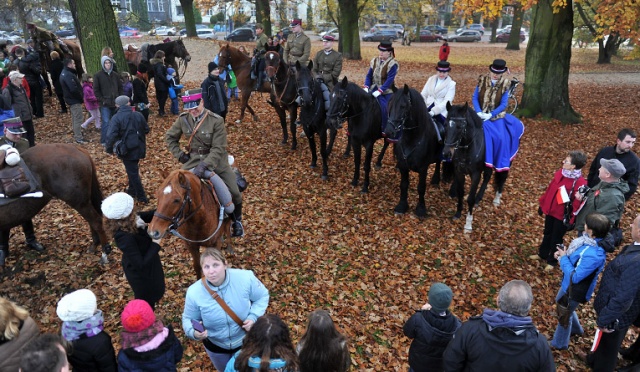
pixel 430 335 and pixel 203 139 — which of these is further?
pixel 203 139

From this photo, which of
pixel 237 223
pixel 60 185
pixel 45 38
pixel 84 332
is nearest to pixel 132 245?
pixel 84 332

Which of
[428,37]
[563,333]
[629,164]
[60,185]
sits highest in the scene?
[428,37]

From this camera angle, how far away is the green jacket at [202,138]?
6.12m

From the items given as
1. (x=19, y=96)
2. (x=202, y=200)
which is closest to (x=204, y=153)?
(x=202, y=200)

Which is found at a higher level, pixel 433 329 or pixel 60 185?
pixel 60 185

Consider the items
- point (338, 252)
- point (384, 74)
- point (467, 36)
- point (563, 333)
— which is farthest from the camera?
point (467, 36)

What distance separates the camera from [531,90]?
14.8 metres

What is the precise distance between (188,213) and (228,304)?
5.42ft

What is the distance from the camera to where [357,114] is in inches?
349

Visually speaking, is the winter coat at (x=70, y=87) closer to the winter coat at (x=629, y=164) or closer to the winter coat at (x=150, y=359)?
the winter coat at (x=150, y=359)

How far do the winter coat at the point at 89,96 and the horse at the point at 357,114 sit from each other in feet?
23.7

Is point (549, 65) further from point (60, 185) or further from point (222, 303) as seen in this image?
point (60, 185)

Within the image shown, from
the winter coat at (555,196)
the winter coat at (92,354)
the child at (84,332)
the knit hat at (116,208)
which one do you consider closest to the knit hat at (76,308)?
the child at (84,332)

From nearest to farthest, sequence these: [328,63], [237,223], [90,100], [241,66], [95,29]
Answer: [237,223]
[328,63]
[90,100]
[95,29]
[241,66]
